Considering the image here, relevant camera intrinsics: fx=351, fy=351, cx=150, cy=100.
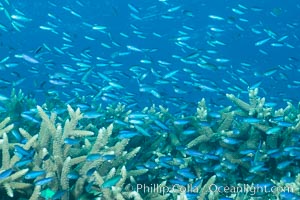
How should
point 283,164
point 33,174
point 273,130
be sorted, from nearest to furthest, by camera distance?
point 33,174
point 283,164
point 273,130

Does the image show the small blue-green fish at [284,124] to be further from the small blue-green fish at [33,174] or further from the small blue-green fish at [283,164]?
the small blue-green fish at [33,174]

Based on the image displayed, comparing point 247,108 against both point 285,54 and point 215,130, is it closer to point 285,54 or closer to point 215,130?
point 215,130

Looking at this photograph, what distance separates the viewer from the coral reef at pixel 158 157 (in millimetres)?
4414

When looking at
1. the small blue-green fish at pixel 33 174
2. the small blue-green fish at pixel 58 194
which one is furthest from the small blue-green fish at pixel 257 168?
the small blue-green fish at pixel 33 174

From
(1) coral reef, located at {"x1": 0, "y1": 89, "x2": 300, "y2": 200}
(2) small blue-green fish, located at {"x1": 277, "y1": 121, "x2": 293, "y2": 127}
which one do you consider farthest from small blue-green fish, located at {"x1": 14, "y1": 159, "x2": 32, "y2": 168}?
(2) small blue-green fish, located at {"x1": 277, "y1": 121, "x2": 293, "y2": 127}

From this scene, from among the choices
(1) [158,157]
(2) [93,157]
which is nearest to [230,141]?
(1) [158,157]

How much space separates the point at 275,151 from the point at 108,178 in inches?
105

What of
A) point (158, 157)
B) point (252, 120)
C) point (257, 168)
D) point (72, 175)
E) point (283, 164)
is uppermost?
point (252, 120)

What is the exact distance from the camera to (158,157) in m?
5.95

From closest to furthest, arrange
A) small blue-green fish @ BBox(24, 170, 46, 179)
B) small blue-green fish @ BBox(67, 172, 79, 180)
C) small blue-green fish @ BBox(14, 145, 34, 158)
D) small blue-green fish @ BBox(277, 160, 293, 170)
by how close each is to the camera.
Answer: small blue-green fish @ BBox(24, 170, 46, 179), small blue-green fish @ BBox(67, 172, 79, 180), small blue-green fish @ BBox(14, 145, 34, 158), small blue-green fish @ BBox(277, 160, 293, 170)

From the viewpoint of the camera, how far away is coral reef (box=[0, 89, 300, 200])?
174 inches

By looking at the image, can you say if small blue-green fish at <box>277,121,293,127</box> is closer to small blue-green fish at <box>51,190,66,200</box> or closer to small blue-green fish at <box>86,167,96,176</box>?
small blue-green fish at <box>86,167,96,176</box>

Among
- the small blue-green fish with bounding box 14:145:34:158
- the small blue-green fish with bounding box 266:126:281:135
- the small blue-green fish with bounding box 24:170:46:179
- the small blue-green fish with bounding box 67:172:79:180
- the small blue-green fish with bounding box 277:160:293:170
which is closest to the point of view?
the small blue-green fish with bounding box 24:170:46:179

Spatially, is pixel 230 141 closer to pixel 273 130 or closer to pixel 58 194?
pixel 273 130
